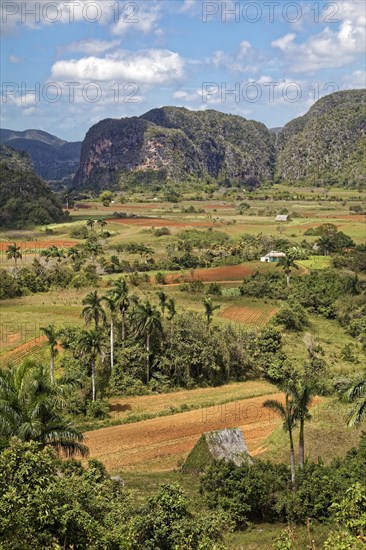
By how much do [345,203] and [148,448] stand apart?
125891 millimetres

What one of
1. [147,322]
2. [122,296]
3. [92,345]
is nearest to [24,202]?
[122,296]

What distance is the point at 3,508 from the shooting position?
32.4 ft

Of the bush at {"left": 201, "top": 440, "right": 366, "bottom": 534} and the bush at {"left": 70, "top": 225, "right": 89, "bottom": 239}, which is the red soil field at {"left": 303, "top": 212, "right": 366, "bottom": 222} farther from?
the bush at {"left": 201, "top": 440, "right": 366, "bottom": 534}

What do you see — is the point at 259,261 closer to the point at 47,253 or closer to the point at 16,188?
the point at 47,253

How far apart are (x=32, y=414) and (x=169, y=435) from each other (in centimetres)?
1331

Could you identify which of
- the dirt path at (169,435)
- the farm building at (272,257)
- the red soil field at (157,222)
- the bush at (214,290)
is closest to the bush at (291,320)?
the bush at (214,290)

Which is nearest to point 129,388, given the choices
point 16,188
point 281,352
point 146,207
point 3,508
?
point 281,352

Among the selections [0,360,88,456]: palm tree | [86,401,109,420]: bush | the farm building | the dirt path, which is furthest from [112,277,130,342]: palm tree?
the farm building

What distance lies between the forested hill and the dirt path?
84892 mm

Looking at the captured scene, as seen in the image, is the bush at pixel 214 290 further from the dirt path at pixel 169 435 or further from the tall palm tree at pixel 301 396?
the tall palm tree at pixel 301 396

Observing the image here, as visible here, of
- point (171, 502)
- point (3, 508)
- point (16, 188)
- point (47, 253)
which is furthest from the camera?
point (16, 188)

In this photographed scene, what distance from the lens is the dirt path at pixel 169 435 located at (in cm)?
2522

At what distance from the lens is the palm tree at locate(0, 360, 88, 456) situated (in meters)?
15.2

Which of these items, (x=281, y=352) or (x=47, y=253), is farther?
(x=47, y=253)
